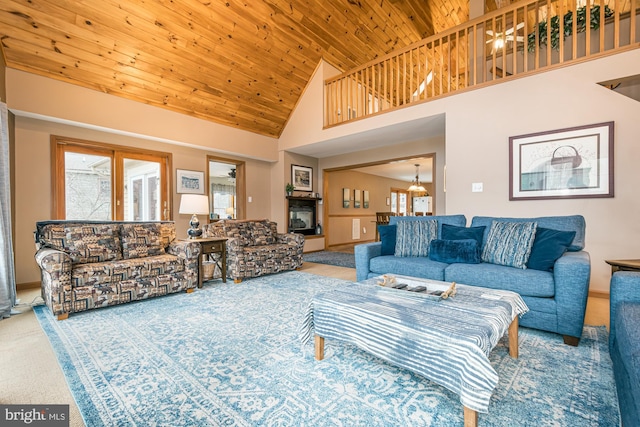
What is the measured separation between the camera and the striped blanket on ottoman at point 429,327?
45.1 inches

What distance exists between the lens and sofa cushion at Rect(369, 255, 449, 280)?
2.70 meters

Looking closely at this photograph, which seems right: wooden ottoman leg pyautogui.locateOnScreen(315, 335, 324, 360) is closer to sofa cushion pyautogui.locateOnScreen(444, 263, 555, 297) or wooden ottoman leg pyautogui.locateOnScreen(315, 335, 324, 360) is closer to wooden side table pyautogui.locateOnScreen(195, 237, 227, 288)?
sofa cushion pyautogui.locateOnScreen(444, 263, 555, 297)

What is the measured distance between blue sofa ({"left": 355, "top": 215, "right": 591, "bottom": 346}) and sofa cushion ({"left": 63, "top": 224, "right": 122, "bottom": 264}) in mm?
3048

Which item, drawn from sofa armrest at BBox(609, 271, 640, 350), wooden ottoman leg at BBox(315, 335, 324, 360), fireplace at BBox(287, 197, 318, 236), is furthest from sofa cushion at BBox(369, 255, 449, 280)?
fireplace at BBox(287, 197, 318, 236)

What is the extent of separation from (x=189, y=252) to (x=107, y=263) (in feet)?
2.66

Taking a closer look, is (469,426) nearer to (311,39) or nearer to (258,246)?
(258,246)

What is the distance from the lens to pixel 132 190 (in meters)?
4.83

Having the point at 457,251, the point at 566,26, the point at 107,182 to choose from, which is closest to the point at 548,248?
the point at 457,251

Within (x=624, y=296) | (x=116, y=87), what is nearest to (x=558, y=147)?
(x=624, y=296)

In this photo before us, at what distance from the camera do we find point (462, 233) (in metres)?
2.97

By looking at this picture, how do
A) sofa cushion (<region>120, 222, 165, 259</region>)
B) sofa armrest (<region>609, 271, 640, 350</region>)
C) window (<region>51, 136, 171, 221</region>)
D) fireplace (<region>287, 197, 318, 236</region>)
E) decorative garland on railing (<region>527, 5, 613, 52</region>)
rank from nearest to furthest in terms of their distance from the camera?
sofa armrest (<region>609, 271, 640, 350</region>), decorative garland on railing (<region>527, 5, 613, 52</region>), sofa cushion (<region>120, 222, 165, 259</region>), window (<region>51, 136, 171, 221</region>), fireplace (<region>287, 197, 318, 236</region>)

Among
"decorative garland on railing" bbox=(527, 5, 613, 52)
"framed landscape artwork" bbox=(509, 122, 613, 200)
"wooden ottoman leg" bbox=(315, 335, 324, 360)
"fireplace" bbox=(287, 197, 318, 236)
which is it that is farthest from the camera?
"fireplace" bbox=(287, 197, 318, 236)

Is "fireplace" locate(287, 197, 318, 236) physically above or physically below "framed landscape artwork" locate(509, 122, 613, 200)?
below

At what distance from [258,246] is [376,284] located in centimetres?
283
